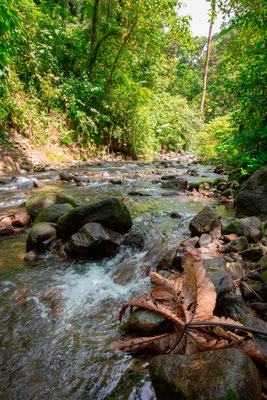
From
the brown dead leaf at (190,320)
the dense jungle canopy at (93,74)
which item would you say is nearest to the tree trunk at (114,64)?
the dense jungle canopy at (93,74)

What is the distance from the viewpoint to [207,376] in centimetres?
89

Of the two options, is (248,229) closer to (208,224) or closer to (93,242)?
(208,224)

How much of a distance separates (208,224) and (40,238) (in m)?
2.38

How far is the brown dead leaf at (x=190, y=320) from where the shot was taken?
1.08 m

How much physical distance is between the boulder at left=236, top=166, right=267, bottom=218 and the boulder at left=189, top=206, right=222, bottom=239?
108 cm

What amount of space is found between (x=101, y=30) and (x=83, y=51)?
1568mm

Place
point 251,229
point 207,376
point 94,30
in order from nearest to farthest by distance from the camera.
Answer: point 207,376
point 251,229
point 94,30

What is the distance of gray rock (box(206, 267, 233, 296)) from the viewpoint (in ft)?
5.38

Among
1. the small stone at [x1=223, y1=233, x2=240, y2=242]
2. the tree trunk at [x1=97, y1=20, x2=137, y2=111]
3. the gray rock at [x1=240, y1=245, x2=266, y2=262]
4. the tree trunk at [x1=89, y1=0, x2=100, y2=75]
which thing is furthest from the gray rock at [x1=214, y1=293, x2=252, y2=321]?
the tree trunk at [x1=89, y1=0, x2=100, y2=75]

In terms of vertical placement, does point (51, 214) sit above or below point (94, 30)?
below

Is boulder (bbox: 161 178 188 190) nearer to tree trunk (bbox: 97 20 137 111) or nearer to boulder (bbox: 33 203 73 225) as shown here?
boulder (bbox: 33 203 73 225)

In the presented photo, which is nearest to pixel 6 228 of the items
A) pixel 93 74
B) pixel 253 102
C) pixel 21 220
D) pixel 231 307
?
pixel 21 220

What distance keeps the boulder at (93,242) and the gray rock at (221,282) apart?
1.49 meters

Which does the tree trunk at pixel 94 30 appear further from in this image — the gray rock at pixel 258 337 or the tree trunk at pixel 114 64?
the gray rock at pixel 258 337
